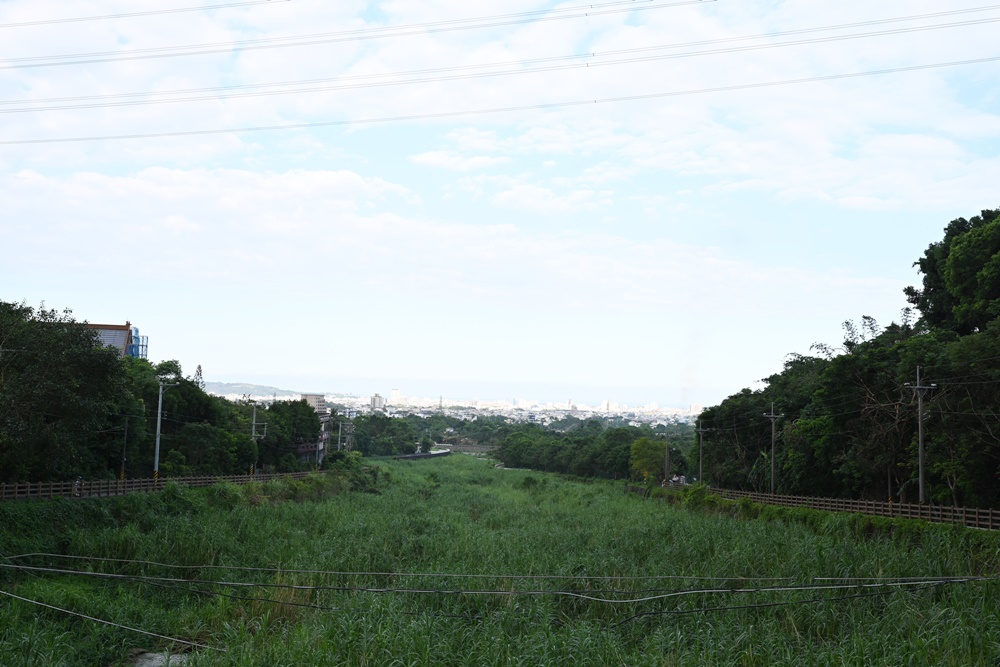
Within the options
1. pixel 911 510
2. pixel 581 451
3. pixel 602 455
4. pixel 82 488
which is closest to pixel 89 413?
pixel 82 488

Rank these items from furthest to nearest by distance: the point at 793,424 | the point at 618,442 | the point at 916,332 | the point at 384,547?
the point at 618,442
the point at 916,332
the point at 793,424
the point at 384,547

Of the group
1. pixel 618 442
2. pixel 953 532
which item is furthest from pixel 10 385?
pixel 618 442

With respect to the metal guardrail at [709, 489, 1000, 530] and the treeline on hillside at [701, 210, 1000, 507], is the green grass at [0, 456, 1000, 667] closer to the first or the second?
the metal guardrail at [709, 489, 1000, 530]

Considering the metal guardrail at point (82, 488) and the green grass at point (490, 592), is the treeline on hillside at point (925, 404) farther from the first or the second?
the metal guardrail at point (82, 488)

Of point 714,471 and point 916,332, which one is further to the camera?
point 714,471

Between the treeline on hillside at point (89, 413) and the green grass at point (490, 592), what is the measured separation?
285 cm

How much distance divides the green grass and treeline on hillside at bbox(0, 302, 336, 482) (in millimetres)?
2848

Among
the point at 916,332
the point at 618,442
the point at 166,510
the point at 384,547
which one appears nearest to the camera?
the point at 384,547

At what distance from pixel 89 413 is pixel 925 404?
31.8 meters

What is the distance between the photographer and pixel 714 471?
60.3m

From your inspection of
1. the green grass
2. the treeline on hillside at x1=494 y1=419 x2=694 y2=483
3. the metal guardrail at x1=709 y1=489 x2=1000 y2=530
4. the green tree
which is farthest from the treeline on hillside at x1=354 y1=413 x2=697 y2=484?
the green tree

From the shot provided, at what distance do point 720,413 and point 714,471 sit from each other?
4.43 m

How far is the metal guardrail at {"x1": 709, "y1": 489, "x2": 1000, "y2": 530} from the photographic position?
2588cm

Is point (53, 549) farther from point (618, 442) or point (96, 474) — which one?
point (618, 442)
